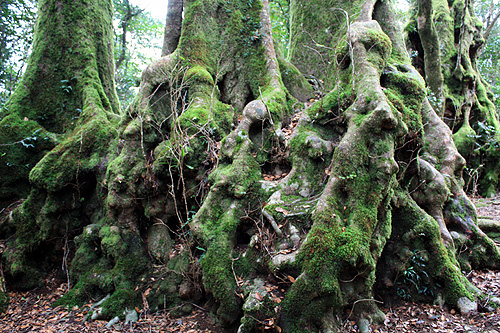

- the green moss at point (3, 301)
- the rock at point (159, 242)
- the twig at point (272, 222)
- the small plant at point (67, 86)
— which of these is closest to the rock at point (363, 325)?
the twig at point (272, 222)

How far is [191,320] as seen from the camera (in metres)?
3.82

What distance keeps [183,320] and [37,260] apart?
3354 millimetres

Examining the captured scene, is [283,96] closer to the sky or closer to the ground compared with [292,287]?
closer to the sky

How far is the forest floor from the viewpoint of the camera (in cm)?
334

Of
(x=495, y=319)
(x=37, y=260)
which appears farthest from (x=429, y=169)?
(x=37, y=260)

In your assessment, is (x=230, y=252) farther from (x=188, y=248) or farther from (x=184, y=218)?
A: (x=184, y=218)

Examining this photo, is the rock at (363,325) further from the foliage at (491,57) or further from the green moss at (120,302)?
the foliage at (491,57)

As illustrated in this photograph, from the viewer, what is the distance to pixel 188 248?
4.16 m

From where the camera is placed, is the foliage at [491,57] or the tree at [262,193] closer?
the tree at [262,193]

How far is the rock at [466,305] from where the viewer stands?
11.6 feet

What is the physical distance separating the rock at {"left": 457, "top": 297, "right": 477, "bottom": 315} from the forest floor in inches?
2.3

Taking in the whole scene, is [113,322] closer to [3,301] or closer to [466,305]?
[3,301]

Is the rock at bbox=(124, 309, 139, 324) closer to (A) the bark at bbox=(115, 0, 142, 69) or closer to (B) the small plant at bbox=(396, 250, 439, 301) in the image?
(B) the small plant at bbox=(396, 250, 439, 301)

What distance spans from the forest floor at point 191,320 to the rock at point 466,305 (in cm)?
6
